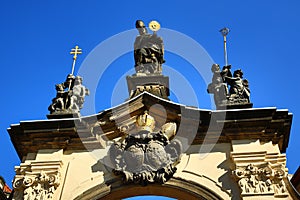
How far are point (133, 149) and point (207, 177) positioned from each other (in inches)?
78.5

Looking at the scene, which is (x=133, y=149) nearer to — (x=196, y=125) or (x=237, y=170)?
(x=196, y=125)

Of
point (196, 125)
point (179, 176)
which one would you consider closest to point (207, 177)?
point (179, 176)

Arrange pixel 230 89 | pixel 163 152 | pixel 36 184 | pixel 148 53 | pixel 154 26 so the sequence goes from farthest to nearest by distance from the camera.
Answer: pixel 154 26, pixel 148 53, pixel 230 89, pixel 163 152, pixel 36 184

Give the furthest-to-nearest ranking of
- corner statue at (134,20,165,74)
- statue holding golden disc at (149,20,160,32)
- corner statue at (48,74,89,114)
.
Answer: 1. statue holding golden disc at (149,20,160,32)
2. corner statue at (134,20,165,74)
3. corner statue at (48,74,89,114)

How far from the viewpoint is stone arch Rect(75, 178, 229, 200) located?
9.83 metres

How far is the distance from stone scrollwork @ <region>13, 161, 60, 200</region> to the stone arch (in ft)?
2.36

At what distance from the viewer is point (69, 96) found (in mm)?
12133

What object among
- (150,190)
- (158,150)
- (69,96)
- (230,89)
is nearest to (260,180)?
(158,150)

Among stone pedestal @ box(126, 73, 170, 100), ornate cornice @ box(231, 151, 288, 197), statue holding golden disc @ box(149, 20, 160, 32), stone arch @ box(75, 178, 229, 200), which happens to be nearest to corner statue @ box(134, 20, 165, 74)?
statue holding golden disc @ box(149, 20, 160, 32)

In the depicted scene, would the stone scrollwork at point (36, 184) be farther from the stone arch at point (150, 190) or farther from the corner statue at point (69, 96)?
the corner statue at point (69, 96)

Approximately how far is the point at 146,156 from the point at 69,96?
11.4 ft

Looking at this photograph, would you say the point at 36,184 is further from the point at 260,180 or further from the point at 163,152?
the point at 260,180

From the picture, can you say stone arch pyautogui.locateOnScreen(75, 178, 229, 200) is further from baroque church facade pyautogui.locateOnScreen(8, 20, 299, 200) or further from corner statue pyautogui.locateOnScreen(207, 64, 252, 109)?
corner statue pyautogui.locateOnScreen(207, 64, 252, 109)

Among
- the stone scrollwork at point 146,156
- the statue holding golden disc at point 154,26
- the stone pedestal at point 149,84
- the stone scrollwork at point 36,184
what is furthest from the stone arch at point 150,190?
the statue holding golden disc at point 154,26
